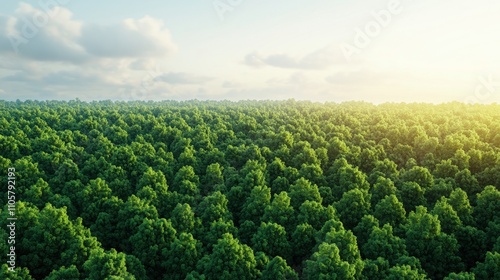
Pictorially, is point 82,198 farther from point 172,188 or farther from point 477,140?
point 477,140

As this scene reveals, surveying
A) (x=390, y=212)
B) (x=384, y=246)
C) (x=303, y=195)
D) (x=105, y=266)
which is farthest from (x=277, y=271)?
(x=390, y=212)

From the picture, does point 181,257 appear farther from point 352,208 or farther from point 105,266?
point 352,208

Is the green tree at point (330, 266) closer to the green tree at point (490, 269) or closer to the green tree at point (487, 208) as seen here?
the green tree at point (490, 269)

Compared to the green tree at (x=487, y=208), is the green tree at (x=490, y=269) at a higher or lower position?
lower

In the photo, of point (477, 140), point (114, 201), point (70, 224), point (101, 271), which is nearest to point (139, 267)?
point (101, 271)

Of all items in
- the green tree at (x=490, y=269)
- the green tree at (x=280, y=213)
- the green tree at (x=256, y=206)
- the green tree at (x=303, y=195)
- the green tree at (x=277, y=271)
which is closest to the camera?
the green tree at (x=277, y=271)

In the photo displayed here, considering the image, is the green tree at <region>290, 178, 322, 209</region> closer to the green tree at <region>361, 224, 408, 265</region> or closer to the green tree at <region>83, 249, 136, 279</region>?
the green tree at <region>361, 224, 408, 265</region>

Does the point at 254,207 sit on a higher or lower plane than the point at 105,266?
higher

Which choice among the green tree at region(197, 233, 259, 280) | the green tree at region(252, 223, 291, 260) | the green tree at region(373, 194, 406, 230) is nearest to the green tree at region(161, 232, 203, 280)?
the green tree at region(197, 233, 259, 280)

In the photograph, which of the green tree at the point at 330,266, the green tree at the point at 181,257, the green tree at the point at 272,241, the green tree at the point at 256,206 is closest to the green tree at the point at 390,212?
the green tree at the point at 272,241
